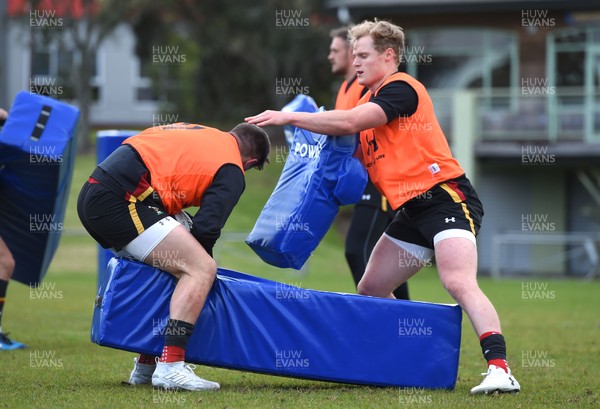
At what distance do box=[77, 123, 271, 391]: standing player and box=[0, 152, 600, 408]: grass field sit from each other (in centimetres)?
44

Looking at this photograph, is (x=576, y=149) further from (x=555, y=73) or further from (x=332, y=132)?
(x=332, y=132)

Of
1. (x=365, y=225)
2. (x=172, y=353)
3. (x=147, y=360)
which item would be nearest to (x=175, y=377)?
(x=172, y=353)

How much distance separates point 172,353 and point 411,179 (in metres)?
1.91

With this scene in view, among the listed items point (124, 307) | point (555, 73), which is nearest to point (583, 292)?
point (555, 73)

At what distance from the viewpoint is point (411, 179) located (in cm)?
681

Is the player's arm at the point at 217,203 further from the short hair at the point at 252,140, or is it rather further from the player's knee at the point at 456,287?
the player's knee at the point at 456,287

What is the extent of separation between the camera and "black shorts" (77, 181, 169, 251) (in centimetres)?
648

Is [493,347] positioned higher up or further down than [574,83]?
further down

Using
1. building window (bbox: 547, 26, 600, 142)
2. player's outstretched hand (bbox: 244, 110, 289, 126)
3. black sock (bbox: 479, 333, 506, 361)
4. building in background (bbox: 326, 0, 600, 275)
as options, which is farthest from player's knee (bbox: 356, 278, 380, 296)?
building window (bbox: 547, 26, 600, 142)

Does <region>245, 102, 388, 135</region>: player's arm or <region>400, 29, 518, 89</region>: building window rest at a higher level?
<region>400, 29, 518, 89</region>: building window

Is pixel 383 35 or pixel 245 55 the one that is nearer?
pixel 383 35

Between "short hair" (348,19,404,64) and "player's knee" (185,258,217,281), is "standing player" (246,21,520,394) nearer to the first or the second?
"short hair" (348,19,404,64)

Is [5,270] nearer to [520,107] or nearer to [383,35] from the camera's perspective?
[383,35]

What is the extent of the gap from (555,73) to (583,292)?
11.6 m
